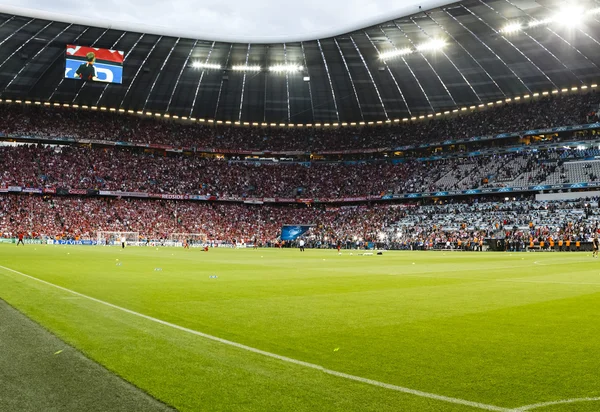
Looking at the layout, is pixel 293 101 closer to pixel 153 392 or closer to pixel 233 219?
pixel 233 219

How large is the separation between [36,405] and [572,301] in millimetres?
11333

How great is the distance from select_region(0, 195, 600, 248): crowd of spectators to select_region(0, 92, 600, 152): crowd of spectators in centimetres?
1210

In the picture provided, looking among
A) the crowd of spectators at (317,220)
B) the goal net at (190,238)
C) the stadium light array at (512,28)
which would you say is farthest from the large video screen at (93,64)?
the stadium light array at (512,28)

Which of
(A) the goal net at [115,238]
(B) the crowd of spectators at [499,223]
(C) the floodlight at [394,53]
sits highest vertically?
(C) the floodlight at [394,53]

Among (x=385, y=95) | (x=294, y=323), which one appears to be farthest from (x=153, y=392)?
(x=385, y=95)

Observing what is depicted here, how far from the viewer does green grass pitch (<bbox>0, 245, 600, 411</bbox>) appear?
4504 mm

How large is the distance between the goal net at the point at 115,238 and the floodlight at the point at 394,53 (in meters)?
39.1

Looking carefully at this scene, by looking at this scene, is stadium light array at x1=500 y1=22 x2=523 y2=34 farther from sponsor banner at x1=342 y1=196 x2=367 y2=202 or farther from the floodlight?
sponsor banner at x1=342 y1=196 x2=367 y2=202

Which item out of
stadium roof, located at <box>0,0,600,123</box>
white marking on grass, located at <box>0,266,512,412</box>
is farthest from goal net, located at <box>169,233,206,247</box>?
white marking on grass, located at <box>0,266,512,412</box>

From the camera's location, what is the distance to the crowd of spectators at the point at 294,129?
2667 inches

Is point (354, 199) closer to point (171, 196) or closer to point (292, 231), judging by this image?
point (292, 231)

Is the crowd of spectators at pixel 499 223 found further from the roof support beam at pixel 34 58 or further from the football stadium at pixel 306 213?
the roof support beam at pixel 34 58

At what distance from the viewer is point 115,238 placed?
61.9 metres

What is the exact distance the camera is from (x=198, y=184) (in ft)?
259
